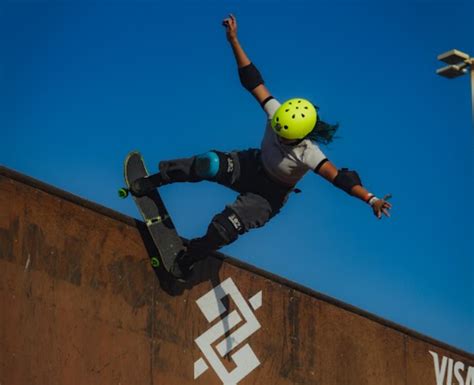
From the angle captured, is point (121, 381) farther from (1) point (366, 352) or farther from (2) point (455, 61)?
(2) point (455, 61)

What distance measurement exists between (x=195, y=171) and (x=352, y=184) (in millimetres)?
1416

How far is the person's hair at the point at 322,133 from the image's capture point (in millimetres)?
7746

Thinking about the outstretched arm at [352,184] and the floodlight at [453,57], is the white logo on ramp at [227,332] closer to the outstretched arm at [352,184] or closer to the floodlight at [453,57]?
the outstretched arm at [352,184]

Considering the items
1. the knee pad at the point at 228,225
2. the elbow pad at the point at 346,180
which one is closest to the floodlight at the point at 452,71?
the elbow pad at the point at 346,180

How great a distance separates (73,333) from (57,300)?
0.30 metres

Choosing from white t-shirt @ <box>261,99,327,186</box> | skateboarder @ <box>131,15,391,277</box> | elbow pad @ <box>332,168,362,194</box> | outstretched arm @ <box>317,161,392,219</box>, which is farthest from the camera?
white t-shirt @ <box>261,99,327,186</box>

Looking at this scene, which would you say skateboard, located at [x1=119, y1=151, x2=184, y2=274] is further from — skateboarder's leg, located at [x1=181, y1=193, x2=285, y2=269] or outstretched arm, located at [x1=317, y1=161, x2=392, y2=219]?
outstretched arm, located at [x1=317, y1=161, x2=392, y2=219]

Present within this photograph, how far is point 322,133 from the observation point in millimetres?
7777

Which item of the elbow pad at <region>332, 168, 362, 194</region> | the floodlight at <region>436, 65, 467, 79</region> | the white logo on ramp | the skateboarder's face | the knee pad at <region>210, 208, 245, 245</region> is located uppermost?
the floodlight at <region>436, 65, 467, 79</region>

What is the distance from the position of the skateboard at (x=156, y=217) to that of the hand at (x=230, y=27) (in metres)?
1.42

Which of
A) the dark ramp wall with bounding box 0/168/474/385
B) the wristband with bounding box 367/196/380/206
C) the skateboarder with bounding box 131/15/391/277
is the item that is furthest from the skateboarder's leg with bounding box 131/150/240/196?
the wristband with bounding box 367/196/380/206

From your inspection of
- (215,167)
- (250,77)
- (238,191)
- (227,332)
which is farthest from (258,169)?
(227,332)

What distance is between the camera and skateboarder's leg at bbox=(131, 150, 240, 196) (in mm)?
7621

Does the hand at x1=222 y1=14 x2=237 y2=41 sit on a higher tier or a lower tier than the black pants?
higher
